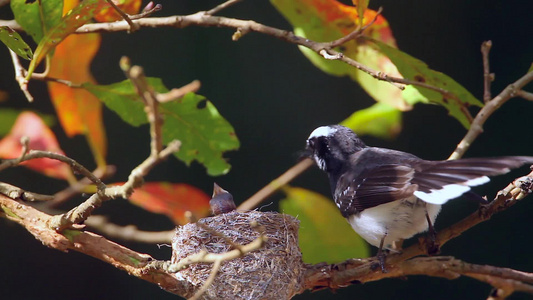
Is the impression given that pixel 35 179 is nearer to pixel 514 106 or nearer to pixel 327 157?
pixel 327 157

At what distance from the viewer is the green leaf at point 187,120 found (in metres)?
2.03

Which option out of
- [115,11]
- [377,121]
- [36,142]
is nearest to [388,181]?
[377,121]

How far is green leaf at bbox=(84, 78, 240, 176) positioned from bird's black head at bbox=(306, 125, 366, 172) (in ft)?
1.96

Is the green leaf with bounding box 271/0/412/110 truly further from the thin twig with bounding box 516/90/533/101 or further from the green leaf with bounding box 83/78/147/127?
the green leaf with bounding box 83/78/147/127

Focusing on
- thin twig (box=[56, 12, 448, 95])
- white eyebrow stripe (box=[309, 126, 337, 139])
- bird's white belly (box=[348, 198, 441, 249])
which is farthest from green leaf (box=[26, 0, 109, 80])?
white eyebrow stripe (box=[309, 126, 337, 139])

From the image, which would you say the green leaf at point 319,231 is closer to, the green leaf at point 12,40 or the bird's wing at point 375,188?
the bird's wing at point 375,188

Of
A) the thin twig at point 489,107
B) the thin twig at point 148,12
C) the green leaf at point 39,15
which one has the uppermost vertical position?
the thin twig at point 148,12

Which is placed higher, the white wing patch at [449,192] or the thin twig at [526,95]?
the thin twig at [526,95]

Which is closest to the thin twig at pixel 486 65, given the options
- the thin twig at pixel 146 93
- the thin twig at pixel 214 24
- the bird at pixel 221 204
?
the thin twig at pixel 214 24

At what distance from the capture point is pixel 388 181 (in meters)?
2.11

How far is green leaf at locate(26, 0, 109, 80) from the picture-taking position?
1580mm

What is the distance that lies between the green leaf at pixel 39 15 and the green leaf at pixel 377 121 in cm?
106

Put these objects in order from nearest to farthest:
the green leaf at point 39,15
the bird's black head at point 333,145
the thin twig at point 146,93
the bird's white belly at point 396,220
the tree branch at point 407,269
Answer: the thin twig at point 146,93
the green leaf at point 39,15
the tree branch at point 407,269
the bird's white belly at point 396,220
the bird's black head at point 333,145

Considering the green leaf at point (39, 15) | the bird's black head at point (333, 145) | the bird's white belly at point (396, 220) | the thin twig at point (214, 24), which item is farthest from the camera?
the bird's black head at point (333, 145)
